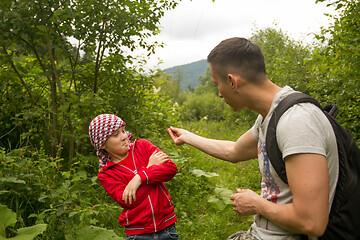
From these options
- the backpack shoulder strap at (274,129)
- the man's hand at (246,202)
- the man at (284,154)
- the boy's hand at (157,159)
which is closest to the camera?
the man at (284,154)

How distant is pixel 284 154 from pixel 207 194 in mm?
3783

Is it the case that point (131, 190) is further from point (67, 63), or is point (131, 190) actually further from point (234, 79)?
point (67, 63)

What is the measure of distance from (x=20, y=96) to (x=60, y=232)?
6.98ft

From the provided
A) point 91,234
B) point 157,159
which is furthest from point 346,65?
point 91,234

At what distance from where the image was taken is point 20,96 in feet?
14.1

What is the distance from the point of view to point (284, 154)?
1.41 m

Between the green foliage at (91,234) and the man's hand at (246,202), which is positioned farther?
the green foliage at (91,234)

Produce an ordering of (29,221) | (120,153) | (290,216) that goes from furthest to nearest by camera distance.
Result: (29,221)
(120,153)
(290,216)

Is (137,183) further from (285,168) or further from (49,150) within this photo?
(49,150)

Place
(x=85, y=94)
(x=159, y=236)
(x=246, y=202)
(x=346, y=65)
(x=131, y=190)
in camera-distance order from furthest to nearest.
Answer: (x=346, y=65), (x=85, y=94), (x=159, y=236), (x=131, y=190), (x=246, y=202)

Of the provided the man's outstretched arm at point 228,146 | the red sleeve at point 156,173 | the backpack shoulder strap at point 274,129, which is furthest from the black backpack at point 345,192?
the red sleeve at point 156,173

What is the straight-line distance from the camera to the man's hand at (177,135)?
260 cm

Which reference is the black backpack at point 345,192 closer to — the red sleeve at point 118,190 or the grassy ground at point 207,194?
the red sleeve at point 118,190

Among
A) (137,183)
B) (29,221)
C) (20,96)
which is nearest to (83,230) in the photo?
(29,221)
